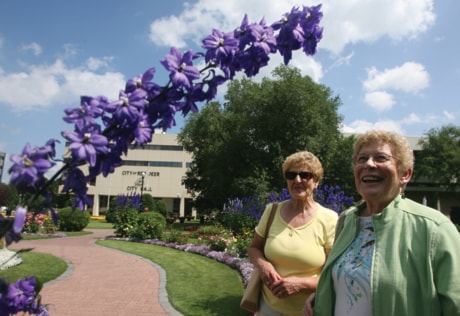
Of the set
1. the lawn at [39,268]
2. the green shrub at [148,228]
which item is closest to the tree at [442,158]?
the green shrub at [148,228]

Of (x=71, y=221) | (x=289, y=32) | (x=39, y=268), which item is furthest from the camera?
(x=71, y=221)


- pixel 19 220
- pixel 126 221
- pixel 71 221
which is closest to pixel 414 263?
pixel 19 220

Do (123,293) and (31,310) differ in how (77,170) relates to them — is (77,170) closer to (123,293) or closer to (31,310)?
(31,310)

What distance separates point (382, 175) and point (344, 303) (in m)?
0.74

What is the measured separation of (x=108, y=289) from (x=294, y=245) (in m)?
6.17

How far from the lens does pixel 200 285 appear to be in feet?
26.5

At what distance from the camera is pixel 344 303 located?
2.05 meters

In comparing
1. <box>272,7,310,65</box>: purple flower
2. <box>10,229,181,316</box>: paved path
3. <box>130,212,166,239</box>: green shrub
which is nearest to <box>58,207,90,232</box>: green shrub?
<box>130,212,166,239</box>: green shrub

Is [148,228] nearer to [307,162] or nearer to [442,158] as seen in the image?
[307,162]

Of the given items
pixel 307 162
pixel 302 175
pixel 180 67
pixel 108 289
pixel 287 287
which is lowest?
pixel 108 289

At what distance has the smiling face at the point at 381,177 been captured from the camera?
2.08 m

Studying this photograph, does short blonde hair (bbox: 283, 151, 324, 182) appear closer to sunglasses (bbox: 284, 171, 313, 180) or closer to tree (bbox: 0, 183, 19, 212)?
sunglasses (bbox: 284, 171, 313, 180)

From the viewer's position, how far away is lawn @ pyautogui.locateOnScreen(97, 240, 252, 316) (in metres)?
6.40

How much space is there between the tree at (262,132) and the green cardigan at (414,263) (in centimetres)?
2287
